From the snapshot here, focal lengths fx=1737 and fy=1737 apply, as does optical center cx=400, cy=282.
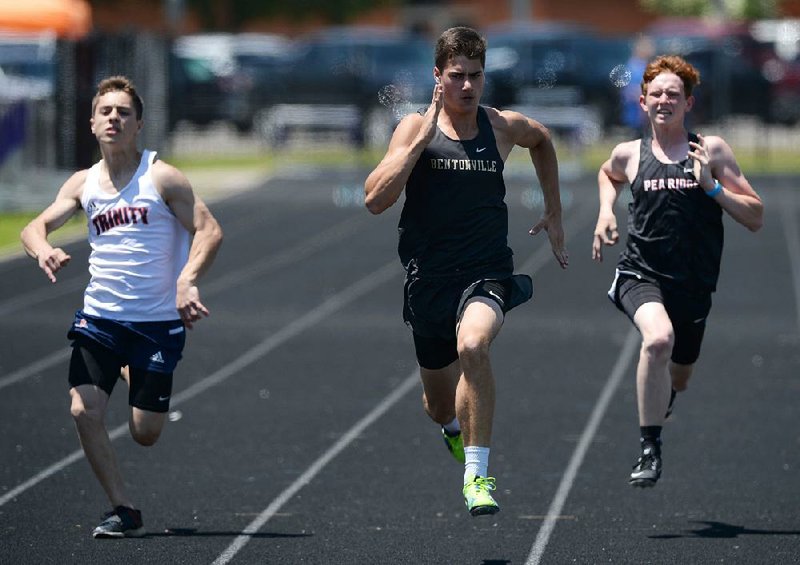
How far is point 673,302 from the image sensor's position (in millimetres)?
8164

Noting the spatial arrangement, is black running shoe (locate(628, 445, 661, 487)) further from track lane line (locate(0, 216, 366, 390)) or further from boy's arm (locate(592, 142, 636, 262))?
track lane line (locate(0, 216, 366, 390))

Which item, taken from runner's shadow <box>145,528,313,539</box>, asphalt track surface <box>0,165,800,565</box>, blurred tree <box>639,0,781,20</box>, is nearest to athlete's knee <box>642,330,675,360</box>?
asphalt track surface <box>0,165,800,565</box>

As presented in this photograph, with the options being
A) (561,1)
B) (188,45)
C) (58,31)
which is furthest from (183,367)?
(561,1)

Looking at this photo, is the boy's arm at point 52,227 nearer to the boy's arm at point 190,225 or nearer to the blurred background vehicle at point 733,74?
the boy's arm at point 190,225

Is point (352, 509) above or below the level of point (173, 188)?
below

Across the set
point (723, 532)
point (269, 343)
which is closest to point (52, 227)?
point (723, 532)

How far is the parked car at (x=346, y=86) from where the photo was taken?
3212 centimetres

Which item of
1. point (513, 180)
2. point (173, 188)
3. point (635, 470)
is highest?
point (173, 188)

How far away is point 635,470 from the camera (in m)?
7.80

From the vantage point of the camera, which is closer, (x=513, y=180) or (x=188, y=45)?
(x=513, y=180)

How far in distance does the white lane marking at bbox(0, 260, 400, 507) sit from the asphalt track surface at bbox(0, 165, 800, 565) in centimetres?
3

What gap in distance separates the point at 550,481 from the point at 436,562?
1891 mm

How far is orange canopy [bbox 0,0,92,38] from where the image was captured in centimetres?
2566

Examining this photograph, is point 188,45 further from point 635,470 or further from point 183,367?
point 635,470
